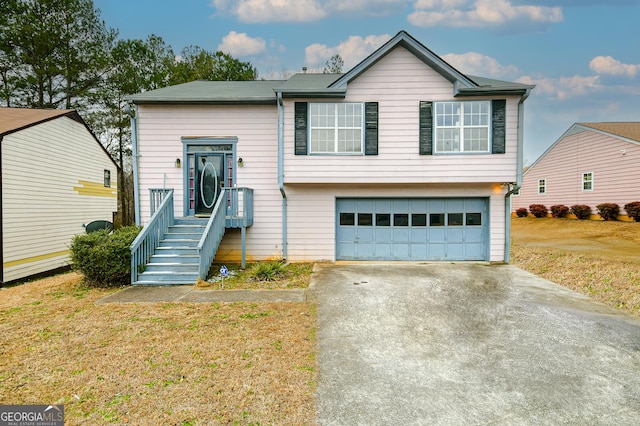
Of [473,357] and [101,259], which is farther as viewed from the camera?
[101,259]

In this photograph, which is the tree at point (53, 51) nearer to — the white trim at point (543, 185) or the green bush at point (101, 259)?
the green bush at point (101, 259)

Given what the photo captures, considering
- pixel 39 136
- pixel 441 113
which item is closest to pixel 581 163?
pixel 441 113

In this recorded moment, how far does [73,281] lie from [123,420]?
758cm

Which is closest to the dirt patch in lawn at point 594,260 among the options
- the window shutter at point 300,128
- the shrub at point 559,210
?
the shrub at point 559,210

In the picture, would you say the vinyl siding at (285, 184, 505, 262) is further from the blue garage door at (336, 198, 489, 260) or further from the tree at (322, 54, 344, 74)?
the tree at (322, 54, 344, 74)

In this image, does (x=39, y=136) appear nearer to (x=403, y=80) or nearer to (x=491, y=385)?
(x=403, y=80)

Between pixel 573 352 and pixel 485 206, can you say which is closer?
pixel 573 352

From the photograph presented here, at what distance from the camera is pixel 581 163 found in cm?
2041

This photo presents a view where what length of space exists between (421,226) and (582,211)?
15.5 metres

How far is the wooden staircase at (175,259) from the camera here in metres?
7.96

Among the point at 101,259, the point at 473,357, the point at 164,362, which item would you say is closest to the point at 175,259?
the point at 101,259

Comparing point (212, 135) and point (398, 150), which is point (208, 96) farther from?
point (398, 150)

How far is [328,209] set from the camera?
10.6 metres
